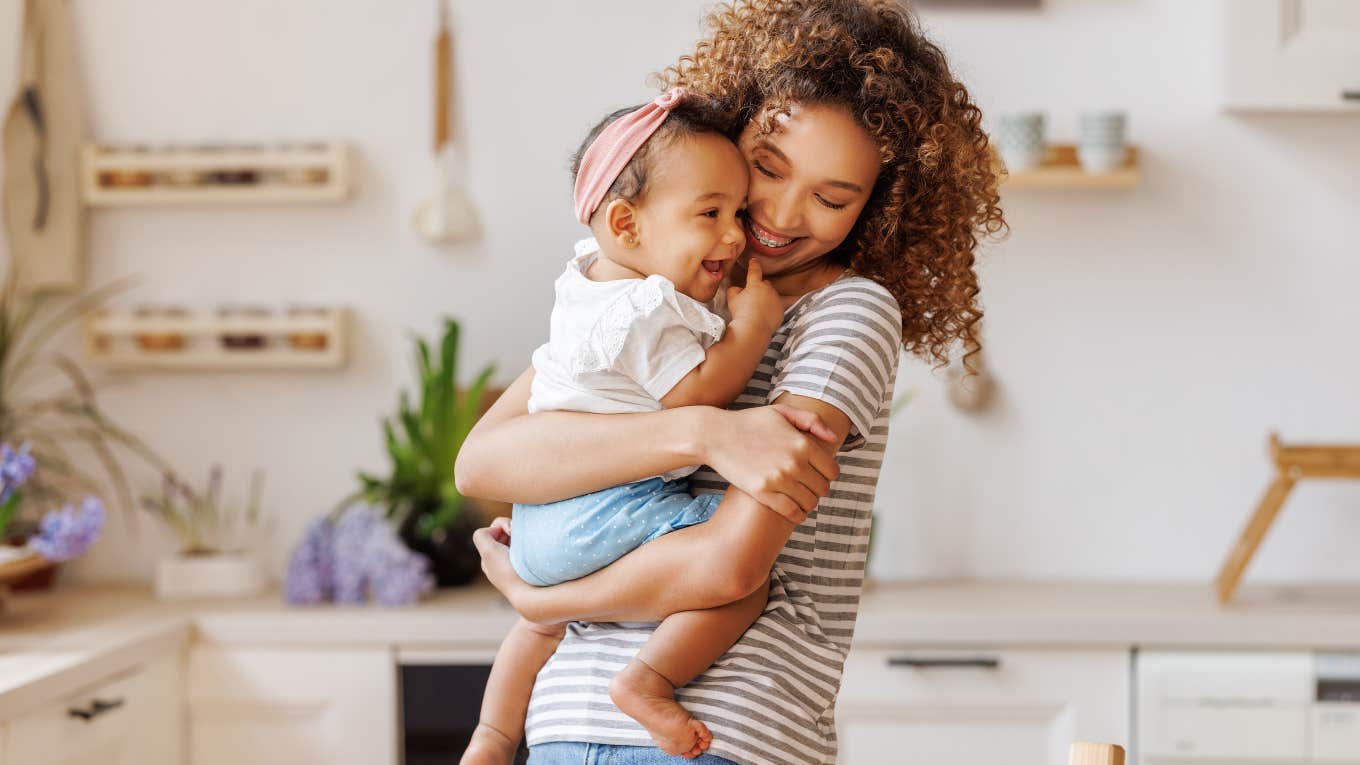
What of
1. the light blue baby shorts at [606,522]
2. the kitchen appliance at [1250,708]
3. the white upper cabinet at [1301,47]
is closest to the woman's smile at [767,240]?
the light blue baby shorts at [606,522]

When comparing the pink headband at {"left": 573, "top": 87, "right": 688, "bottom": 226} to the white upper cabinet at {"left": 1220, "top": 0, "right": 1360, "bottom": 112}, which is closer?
the pink headband at {"left": 573, "top": 87, "right": 688, "bottom": 226}

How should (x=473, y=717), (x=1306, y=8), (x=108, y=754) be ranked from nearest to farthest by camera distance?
(x=108, y=754) < (x=473, y=717) < (x=1306, y=8)

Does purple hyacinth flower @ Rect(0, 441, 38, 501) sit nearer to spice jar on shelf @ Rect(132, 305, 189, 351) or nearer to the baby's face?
spice jar on shelf @ Rect(132, 305, 189, 351)

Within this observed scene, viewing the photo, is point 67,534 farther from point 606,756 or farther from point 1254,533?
point 1254,533

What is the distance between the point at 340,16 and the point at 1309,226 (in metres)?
2.12

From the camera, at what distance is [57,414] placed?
2.91 meters

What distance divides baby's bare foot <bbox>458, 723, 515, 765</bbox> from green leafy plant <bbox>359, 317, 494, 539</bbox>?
1361 mm

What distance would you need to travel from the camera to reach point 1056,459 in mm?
2855

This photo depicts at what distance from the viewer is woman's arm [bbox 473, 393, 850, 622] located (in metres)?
1.05

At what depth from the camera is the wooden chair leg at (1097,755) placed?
0.96 metres

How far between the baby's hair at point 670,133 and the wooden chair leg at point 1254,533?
174cm

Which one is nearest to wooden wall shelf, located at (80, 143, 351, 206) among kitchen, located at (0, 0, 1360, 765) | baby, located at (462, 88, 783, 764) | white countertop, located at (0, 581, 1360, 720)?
kitchen, located at (0, 0, 1360, 765)

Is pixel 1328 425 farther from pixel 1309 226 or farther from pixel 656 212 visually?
pixel 656 212

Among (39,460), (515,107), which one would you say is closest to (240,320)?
(39,460)
